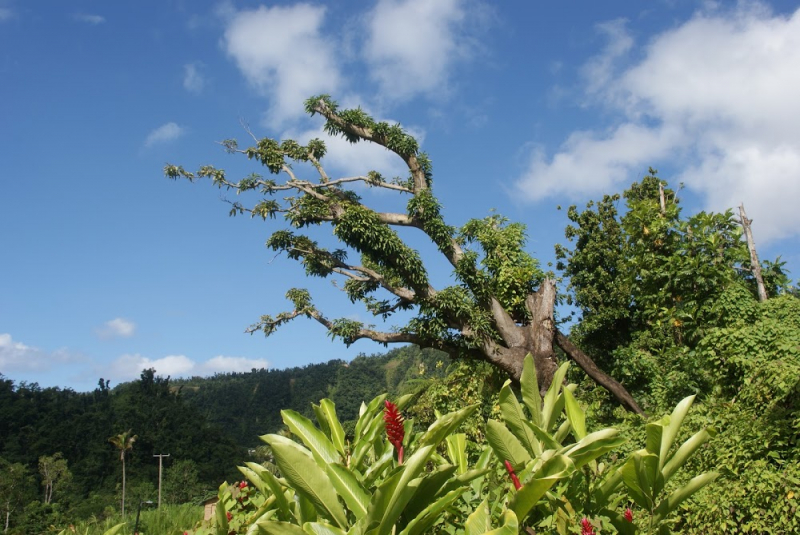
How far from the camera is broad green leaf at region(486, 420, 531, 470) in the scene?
67.6 inches

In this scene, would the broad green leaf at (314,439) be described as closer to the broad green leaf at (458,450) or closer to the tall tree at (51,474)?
the broad green leaf at (458,450)

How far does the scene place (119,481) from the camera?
59188 millimetres

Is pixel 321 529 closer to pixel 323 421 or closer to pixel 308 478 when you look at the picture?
pixel 308 478

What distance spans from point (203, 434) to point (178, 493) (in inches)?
373

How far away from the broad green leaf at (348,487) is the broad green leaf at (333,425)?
440 mm

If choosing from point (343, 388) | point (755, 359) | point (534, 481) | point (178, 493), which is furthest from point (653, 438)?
point (343, 388)

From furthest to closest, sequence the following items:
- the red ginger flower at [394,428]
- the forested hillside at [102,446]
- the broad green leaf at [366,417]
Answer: the forested hillside at [102,446], the broad green leaf at [366,417], the red ginger flower at [394,428]

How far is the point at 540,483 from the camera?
1.36 meters

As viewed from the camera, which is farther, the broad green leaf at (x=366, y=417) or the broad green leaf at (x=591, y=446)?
the broad green leaf at (x=366, y=417)

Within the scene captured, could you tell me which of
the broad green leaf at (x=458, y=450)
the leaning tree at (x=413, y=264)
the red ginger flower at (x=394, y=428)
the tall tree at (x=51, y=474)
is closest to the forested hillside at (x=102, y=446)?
the tall tree at (x=51, y=474)

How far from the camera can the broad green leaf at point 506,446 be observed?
172 centimetres

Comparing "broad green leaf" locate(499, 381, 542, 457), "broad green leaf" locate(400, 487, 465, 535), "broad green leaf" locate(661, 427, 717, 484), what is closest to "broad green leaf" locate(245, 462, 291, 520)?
"broad green leaf" locate(400, 487, 465, 535)

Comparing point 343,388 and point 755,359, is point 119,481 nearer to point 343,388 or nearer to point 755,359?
point 343,388

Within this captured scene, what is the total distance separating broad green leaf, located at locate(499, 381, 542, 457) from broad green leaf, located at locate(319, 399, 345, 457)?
0.51 meters
